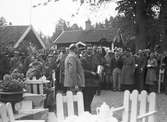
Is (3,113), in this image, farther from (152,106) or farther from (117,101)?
(117,101)

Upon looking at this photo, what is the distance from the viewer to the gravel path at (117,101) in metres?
8.99

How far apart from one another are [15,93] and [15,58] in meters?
7.63

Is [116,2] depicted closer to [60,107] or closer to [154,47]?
[154,47]

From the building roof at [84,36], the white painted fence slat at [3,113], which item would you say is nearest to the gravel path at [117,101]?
the white painted fence slat at [3,113]

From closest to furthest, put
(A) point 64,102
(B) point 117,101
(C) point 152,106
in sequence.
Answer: (C) point 152,106, (A) point 64,102, (B) point 117,101

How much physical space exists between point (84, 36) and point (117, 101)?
2995cm

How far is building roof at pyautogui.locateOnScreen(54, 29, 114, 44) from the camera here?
3739 centimetres

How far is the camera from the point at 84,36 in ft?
133

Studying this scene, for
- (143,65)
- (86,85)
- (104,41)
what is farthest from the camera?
(104,41)

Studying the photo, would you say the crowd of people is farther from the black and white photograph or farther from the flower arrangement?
the flower arrangement

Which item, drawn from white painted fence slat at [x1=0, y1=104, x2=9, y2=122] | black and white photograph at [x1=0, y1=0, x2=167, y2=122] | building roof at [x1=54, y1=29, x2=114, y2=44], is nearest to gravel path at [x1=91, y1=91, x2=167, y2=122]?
black and white photograph at [x1=0, y1=0, x2=167, y2=122]

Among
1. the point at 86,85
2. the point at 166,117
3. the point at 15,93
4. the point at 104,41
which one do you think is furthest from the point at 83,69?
the point at 104,41

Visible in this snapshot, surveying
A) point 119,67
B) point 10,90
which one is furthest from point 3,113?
point 119,67

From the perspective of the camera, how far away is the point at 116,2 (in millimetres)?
18547
